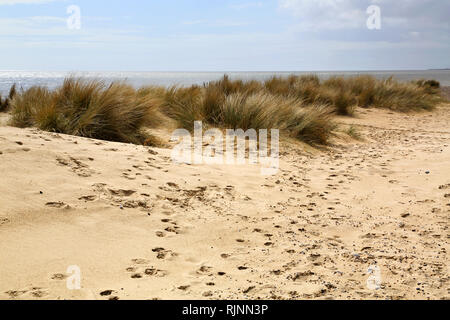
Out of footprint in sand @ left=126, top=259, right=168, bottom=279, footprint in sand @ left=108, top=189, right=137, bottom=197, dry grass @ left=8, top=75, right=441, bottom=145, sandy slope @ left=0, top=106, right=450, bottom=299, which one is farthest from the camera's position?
dry grass @ left=8, top=75, right=441, bottom=145

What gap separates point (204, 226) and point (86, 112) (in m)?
3.87

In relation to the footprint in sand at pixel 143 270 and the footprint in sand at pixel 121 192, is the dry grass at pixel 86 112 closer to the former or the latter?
the footprint in sand at pixel 121 192

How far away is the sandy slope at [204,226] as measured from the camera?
2.71 meters

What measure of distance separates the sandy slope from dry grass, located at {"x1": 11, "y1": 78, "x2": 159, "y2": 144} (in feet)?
3.69

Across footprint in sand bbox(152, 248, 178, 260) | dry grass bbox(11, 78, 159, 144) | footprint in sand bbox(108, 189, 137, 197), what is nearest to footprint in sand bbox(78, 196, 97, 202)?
footprint in sand bbox(108, 189, 137, 197)

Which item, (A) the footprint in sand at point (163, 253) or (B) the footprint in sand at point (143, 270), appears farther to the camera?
(A) the footprint in sand at point (163, 253)

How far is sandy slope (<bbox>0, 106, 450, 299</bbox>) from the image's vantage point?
2.71 meters

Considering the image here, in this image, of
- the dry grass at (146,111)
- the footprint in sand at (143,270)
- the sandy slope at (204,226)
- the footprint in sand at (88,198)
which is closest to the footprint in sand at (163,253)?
the sandy slope at (204,226)

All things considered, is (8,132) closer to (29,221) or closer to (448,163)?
(29,221)

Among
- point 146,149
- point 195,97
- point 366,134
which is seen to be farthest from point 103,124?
point 366,134

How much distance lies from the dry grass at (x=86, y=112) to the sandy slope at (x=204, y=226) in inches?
44.3

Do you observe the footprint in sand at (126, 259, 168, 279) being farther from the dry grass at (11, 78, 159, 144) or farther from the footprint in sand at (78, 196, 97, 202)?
the dry grass at (11, 78, 159, 144)
